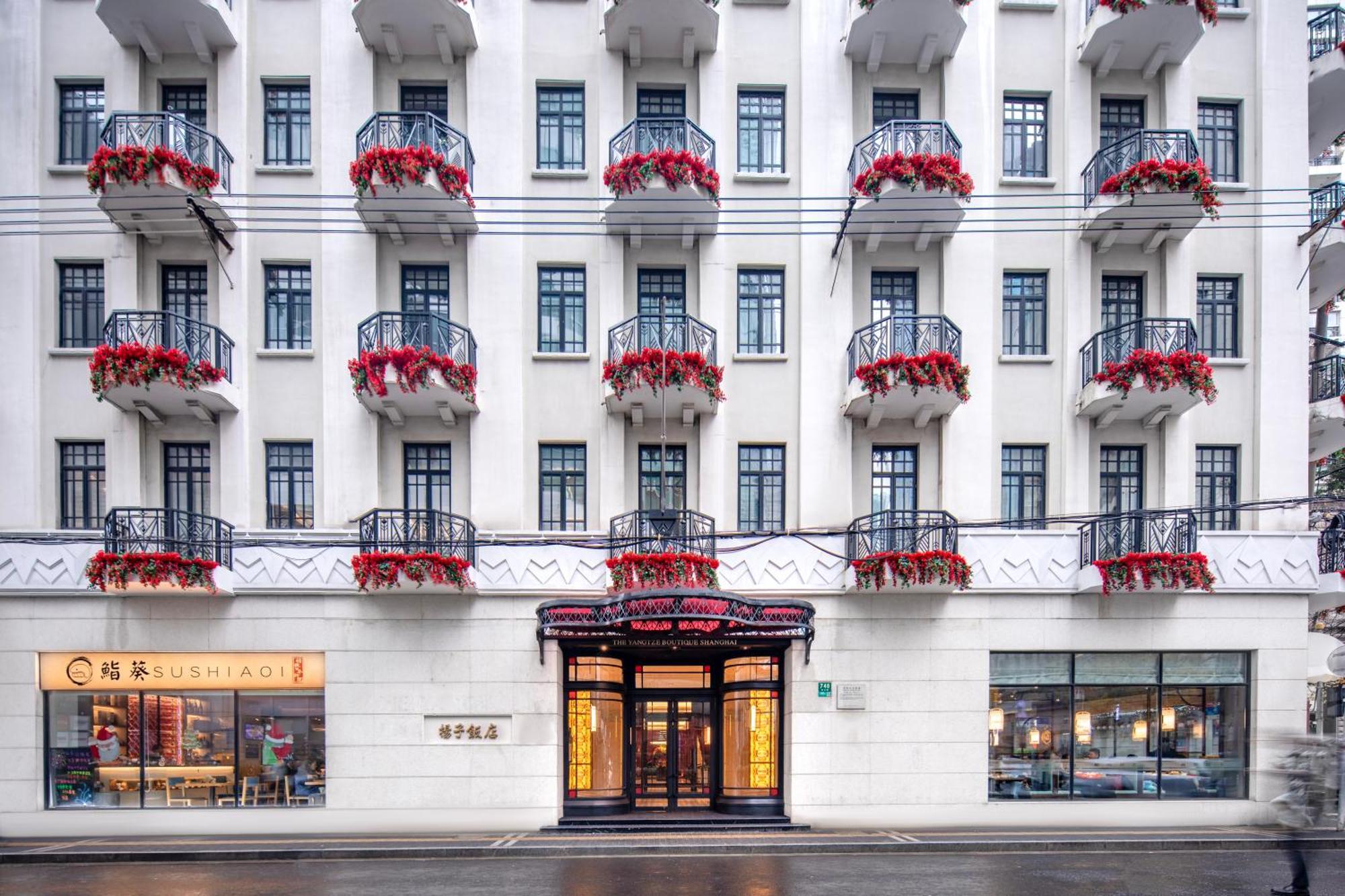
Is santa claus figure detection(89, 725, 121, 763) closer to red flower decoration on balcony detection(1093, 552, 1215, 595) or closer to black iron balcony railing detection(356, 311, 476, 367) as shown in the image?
black iron balcony railing detection(356, 311, 476, 367)

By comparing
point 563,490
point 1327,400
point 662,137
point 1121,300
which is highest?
point 662,137

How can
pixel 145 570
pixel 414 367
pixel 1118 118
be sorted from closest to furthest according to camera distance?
pixel 145 570 < pixel 414 367 < pixel 1118 118

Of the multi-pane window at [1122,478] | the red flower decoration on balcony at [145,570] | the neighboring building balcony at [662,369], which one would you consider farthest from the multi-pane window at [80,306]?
the multi-pane window at [1122,478]

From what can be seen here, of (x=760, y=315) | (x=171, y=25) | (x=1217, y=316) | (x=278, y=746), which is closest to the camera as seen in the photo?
(x=278, y=746)

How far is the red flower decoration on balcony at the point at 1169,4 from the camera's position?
16938 mm

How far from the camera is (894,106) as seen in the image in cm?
1842

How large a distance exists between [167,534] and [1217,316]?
2129 cm

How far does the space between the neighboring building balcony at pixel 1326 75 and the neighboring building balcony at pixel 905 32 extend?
25.7ft

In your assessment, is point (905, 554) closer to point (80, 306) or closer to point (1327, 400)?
point (1327, 400)

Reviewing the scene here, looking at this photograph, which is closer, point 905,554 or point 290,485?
point 905,554

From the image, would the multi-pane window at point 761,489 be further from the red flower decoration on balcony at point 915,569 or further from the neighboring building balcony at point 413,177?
the neighboring building balcony at point 413,177

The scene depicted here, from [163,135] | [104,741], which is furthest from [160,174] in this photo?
[104,741]

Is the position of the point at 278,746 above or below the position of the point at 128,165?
below

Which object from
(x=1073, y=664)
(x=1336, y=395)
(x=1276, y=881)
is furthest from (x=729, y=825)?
(x=1336, y=395)
